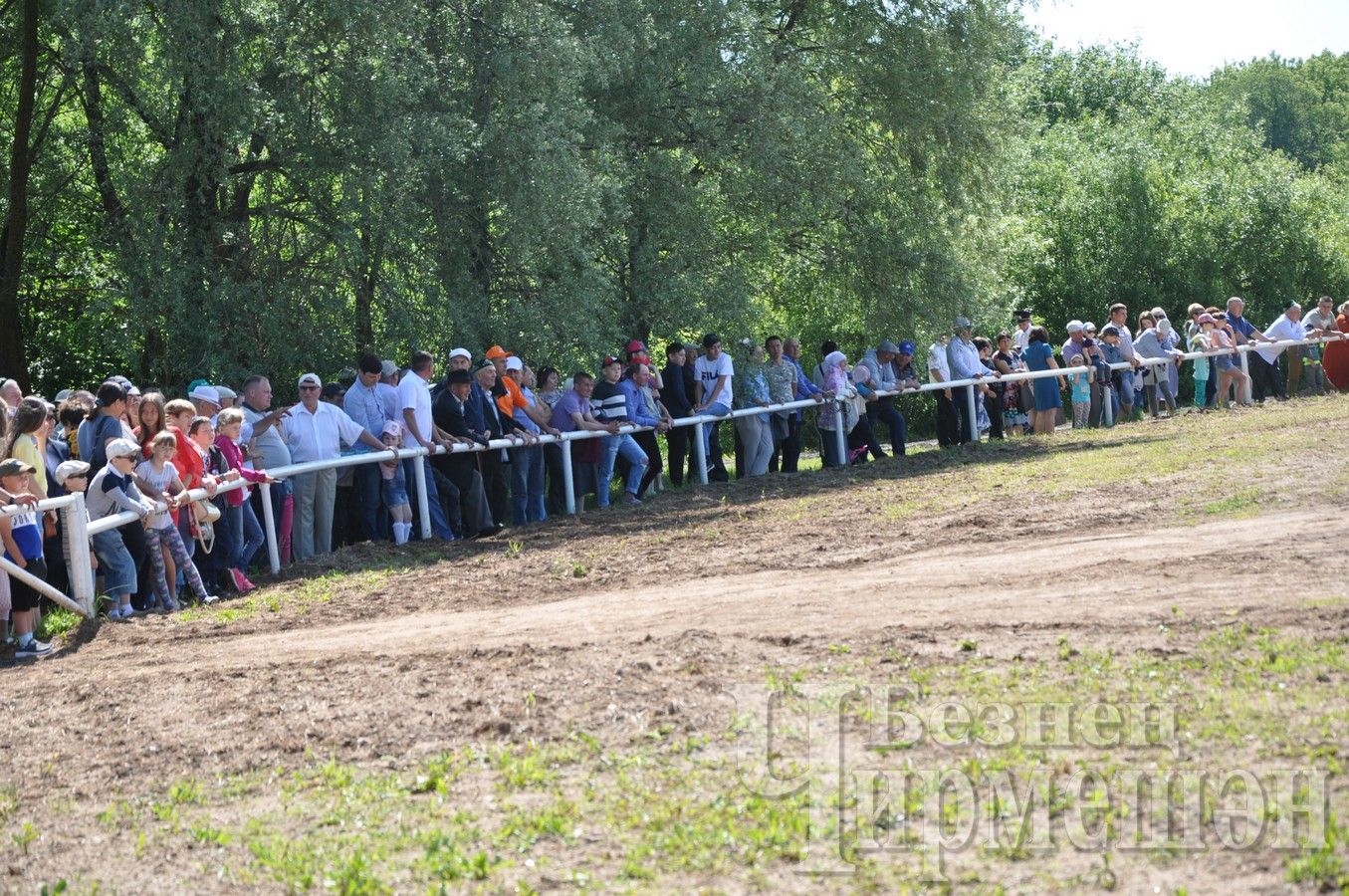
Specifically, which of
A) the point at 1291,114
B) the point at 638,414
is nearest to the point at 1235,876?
the point at 638,414

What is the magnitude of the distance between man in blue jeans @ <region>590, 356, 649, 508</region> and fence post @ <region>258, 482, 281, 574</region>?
5.04 metres

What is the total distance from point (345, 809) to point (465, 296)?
12.5m

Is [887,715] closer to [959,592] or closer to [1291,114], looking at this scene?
[959,592]

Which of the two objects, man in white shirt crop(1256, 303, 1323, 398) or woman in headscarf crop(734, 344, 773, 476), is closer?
woman in headscarf crop(734, 344, 773, 476)

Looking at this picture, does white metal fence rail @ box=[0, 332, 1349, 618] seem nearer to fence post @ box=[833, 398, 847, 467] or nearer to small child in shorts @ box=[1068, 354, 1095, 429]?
fence post @ box=[833, 398, 847, 467]

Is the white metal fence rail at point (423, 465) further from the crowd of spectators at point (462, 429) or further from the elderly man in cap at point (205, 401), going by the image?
the elderly man in cap at point (205, 401)

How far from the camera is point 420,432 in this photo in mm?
15688

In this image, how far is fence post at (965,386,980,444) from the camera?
2262 centimetres

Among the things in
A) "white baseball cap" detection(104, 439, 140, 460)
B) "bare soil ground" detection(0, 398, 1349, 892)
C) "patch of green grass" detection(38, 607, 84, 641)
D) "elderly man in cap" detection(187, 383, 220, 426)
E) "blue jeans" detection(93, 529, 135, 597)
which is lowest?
"bare soil ground" detection(0, 398, 1349, 892)

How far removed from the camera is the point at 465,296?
18734 millimetres

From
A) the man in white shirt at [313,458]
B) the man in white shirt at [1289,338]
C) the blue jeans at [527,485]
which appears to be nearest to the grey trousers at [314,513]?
the man in white shirt at [313,458]

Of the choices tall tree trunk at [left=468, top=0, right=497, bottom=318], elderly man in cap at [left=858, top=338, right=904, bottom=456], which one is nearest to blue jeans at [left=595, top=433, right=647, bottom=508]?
tall tree trunk at [left=468, top=0, right=497, bottom=318]

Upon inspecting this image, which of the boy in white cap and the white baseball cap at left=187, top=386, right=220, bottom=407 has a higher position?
the white baseball cap at left=187, top=386, right=220, bottom=407

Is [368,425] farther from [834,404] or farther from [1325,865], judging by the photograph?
[1325,865]
